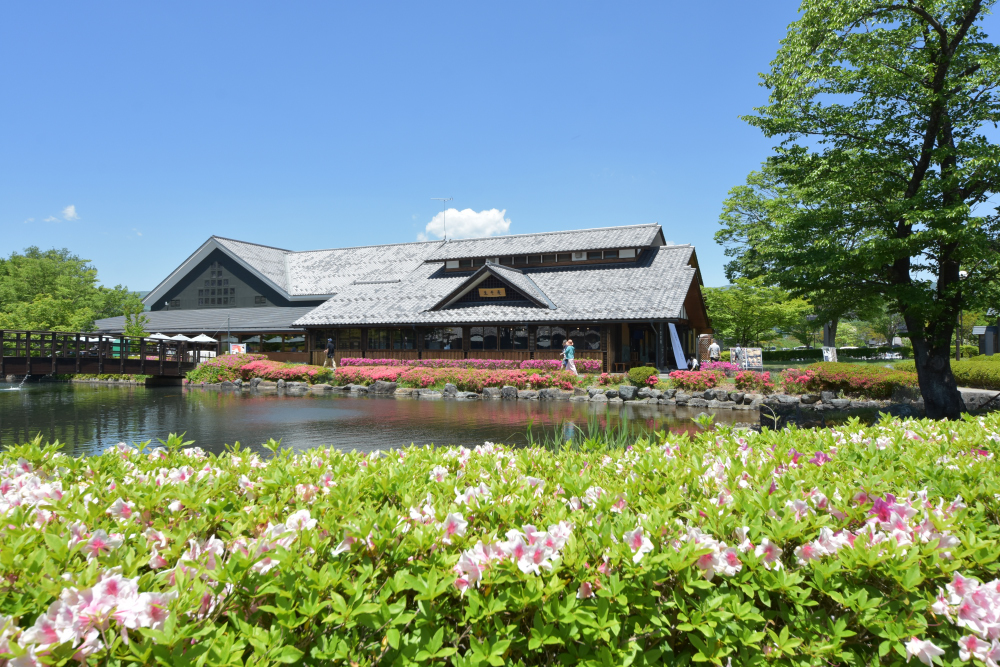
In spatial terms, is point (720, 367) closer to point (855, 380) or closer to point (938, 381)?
point (855, 380)

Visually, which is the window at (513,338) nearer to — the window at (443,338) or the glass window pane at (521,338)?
the glass window pane at (521,338)

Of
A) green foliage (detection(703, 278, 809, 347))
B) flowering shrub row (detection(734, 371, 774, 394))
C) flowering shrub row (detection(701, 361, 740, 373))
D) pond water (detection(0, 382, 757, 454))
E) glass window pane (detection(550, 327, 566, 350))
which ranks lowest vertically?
pond water (detection(0, 382, 757, 454))

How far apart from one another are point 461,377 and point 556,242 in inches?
561

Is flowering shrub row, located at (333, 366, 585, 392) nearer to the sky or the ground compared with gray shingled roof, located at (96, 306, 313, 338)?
nearer to the ground

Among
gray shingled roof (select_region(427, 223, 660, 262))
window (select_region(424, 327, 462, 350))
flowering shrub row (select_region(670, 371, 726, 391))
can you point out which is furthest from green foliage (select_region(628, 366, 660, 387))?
gray shingled roof (select_region(427, 223, 660, 262))

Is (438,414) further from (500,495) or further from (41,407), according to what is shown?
(500,495)

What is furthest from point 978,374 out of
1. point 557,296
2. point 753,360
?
point 557,296

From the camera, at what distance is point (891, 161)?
13.4 metres

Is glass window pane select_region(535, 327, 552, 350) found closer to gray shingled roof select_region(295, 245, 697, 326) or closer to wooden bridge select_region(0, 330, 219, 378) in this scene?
gray shingled roof select_region(295, 245, 697, 326)

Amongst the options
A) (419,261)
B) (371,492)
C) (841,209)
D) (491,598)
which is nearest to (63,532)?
(371,492)

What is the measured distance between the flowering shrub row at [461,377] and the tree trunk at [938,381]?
13.3 meters

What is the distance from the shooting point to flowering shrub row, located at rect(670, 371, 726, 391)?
74.5 feet

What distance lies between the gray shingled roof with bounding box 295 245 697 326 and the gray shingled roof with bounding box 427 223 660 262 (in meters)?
1.08

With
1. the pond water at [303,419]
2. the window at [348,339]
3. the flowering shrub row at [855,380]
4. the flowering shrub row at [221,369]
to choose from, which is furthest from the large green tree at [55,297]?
the flowering shrub row at [855,380]
